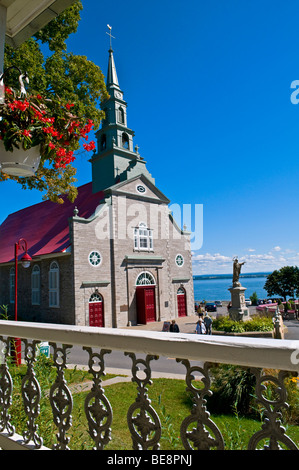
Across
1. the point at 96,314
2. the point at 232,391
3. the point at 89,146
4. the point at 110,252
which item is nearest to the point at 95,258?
the point at 110,252

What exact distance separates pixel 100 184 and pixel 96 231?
6168 millimetres

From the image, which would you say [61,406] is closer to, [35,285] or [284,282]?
[35,285]

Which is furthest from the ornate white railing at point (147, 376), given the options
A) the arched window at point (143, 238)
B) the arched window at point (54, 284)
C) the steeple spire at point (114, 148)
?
the steeple spire at point (114, 148)

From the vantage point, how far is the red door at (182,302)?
2809cm

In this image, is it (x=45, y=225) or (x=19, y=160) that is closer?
(x=19, y=160)

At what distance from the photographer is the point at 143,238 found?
85.7 feet

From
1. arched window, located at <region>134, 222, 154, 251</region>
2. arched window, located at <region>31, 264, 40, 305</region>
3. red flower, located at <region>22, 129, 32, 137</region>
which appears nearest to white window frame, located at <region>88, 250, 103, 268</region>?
arched window, located at <region>134, 222, 154, 251</region>

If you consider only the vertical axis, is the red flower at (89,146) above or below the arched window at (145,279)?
above

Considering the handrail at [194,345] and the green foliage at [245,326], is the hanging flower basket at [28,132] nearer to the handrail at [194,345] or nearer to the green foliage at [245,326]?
the handrail at [194,345]

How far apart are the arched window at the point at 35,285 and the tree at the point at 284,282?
53492 mm

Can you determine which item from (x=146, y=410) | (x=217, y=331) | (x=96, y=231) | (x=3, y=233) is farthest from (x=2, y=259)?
(x=146, y=410)

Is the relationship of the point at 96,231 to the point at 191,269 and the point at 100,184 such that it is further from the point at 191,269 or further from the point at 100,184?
the point at 191,269

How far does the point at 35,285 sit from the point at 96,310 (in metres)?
6.12

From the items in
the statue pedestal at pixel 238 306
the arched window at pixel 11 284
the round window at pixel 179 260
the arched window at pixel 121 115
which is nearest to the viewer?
the statue pedestal at pixel 238 306
